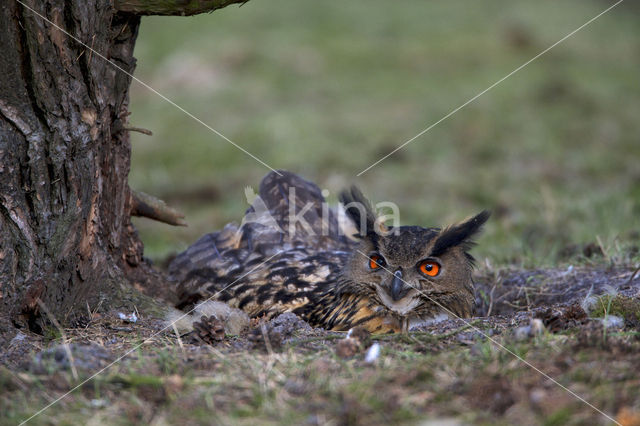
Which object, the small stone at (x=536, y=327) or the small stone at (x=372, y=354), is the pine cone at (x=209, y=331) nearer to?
the small stone at (x=372, y=354)

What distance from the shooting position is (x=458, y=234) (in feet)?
12.9

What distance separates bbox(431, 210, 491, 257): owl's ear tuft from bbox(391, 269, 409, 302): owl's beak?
0.27 meters

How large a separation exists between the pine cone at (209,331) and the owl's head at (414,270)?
1023mm

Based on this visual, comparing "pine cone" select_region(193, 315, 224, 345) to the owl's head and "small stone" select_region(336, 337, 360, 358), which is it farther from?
the owl's head

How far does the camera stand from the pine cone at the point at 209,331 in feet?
10.4

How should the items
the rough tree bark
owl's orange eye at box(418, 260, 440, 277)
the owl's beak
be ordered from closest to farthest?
the rough tree bark → the owl's beak → owl's orange eye at box(418, 260, 440, 277)

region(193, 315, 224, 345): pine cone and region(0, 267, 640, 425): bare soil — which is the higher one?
region(0, 267, 640, 425): bare soil

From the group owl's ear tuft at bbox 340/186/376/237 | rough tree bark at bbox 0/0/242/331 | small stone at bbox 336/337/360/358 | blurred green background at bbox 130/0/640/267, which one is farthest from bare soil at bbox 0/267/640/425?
blurred green background at bbox 130/0/640/267

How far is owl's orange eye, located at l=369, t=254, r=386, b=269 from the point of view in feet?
12.8

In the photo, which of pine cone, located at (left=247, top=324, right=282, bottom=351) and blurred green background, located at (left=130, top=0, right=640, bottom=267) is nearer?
pine cone, located at (left=247, top=324, right=282, bottom=351)

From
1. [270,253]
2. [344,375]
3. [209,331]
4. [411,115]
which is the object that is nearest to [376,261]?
[270,253]

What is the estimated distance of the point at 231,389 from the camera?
2.46 m

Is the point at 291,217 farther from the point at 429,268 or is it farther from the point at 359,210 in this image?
the point at 429,268

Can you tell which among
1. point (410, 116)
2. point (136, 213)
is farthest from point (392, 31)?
point (136, 213)
